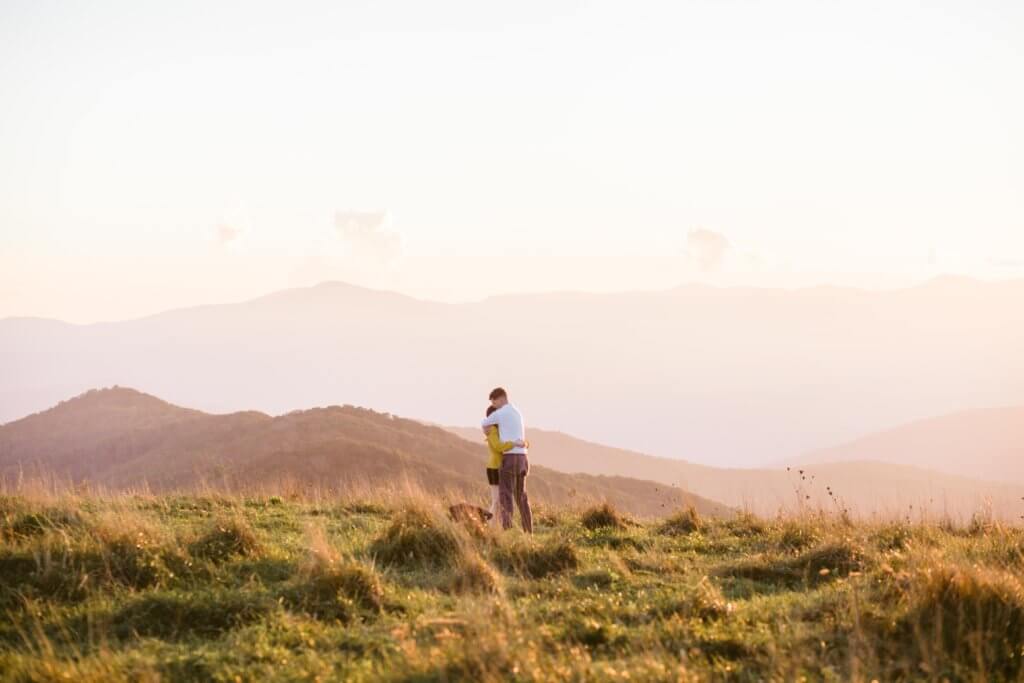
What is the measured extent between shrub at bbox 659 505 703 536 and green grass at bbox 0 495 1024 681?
2437 mm

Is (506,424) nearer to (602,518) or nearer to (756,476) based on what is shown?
(602,518)

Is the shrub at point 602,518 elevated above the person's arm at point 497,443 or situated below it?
below

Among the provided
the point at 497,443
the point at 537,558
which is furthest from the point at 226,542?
the point at 497,443

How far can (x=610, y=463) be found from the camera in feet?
436

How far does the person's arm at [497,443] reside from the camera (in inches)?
583

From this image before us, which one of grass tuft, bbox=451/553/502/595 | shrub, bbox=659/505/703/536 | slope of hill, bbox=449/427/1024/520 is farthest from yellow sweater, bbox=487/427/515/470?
slope of hill, bbox=449/427/1024/520

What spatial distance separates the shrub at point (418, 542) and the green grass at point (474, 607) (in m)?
0.03

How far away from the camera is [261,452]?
5181 centimetres

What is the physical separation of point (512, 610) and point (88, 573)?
490 centimetres

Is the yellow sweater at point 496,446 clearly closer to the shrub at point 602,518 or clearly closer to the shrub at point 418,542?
the shrub at point 602,518

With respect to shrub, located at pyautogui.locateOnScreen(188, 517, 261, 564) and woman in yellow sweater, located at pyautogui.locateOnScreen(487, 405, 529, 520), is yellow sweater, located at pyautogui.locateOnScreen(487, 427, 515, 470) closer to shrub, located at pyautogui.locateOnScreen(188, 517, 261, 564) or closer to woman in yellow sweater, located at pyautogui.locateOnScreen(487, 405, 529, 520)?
woman in yellow sweater, located at pyautogui.locateOnScreen(487, 405, 529, 520)

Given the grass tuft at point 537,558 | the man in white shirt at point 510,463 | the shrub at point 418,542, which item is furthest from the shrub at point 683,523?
the shrub at point 418,542

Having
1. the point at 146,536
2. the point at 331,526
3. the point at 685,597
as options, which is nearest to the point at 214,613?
the point at 146,536

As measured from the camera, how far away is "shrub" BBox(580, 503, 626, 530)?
15.5 meters
